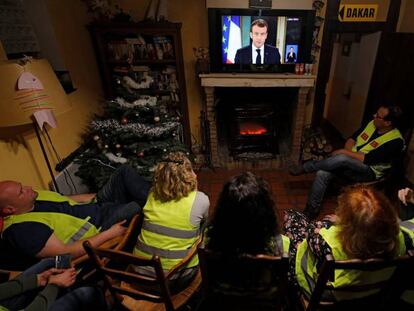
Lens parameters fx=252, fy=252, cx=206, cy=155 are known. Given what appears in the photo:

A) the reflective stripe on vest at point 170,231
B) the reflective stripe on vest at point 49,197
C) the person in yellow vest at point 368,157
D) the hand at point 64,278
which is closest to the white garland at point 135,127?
the reflective stripe on vest at point 49,197

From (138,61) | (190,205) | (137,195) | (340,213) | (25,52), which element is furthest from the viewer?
(138,61)

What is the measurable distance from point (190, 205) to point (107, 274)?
1.56 feet

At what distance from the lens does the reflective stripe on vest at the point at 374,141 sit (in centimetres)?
201

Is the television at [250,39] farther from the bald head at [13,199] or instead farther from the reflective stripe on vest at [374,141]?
the bald head at [13,199]

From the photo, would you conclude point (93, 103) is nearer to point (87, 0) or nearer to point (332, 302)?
point (87, 0)

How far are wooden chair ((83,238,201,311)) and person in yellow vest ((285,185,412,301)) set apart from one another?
21.4 inches

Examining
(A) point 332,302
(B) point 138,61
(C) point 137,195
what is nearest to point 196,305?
(A) point 332,302

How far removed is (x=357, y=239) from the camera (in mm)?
969

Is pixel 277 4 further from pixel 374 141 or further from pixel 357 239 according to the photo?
pixel 357 239

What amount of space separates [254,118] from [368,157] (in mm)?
1269

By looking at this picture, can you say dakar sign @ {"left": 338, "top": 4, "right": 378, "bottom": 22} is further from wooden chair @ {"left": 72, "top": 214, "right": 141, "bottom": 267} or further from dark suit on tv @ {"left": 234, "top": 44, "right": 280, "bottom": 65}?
wooden chair @ {"left": 72, "top": 214, "right": 141, "bottom": 267}

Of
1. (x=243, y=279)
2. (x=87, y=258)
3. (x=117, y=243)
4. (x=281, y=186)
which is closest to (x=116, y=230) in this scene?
(x=117, y=243)

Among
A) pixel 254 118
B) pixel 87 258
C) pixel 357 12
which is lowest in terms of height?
pixel 87 258

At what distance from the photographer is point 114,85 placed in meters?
2.92
